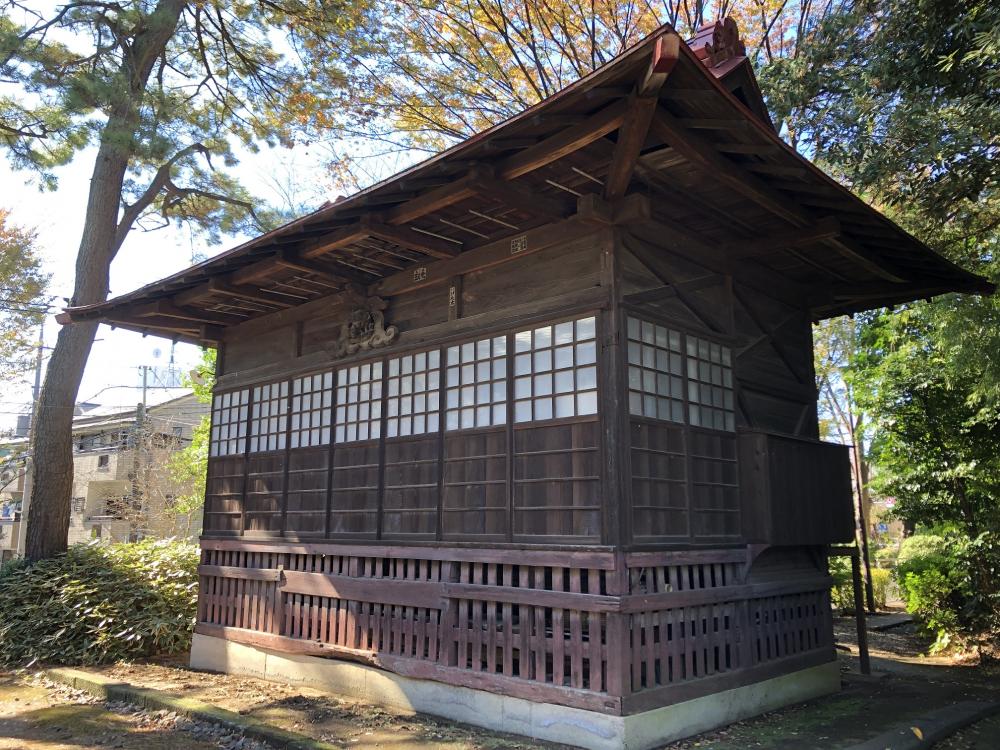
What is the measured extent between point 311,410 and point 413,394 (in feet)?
5.95

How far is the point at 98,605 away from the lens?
414 inches

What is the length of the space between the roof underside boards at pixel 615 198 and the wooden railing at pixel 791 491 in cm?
183

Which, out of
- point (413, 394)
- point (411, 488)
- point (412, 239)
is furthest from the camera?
point (413, 394)

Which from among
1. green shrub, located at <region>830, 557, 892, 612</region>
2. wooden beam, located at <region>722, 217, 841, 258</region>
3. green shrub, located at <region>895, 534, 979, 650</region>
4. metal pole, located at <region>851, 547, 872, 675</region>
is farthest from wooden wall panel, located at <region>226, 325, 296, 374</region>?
green shrub, located at <region>830, 557, 892, 612</region>

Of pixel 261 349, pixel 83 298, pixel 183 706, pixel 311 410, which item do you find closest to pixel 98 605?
pixel 183 706

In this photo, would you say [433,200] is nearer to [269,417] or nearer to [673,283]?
[673,283]

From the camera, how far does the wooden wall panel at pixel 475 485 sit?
6582 millimetres

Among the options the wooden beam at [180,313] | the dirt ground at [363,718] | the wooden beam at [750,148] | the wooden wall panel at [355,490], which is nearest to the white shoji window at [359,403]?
the wooden wall panel at [355,490]

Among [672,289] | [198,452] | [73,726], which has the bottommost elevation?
[73,726]

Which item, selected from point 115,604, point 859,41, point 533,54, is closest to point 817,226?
point 859,41

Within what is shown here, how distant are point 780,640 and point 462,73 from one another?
450 inches

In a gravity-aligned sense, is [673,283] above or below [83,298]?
below

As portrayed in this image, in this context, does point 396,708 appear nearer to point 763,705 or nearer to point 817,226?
point 763,705

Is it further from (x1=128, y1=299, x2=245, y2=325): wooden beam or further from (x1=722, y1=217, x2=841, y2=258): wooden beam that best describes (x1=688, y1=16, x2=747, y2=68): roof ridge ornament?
(x1=128, y1=299, x2=245, y2=325): wooden beam
